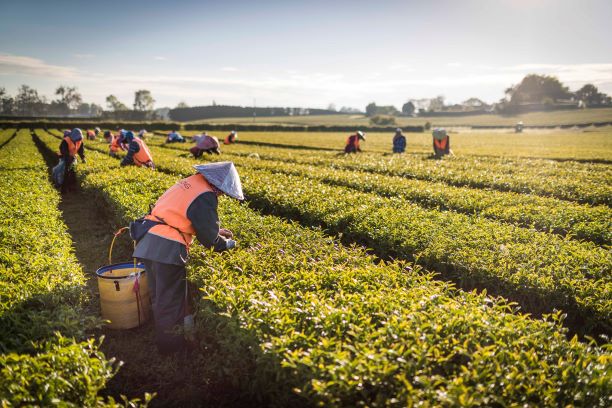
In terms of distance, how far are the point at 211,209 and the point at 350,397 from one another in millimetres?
2887

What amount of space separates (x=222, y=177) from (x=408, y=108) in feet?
624

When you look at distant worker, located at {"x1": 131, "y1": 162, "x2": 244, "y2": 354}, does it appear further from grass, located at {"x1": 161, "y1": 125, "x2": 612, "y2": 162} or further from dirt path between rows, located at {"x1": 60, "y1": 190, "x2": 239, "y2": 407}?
grass, located at {"x1": 161, "y1": 125, "x2": 612, "y2": 162}

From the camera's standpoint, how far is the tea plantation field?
3.09 m

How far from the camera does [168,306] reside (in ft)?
16.7

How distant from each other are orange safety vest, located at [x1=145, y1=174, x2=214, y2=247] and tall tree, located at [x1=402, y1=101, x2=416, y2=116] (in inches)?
7373

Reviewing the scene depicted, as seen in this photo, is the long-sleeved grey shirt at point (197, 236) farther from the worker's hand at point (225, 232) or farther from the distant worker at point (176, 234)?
the worker's hand at point (225, 232)

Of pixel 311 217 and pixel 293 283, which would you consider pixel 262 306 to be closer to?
pixel 293 283

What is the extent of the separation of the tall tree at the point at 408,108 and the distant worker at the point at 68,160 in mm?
179690

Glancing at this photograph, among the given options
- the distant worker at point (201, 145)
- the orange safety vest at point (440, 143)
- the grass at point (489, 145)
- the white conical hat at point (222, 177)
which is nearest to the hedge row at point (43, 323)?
the white conical hat at point (222, 177)

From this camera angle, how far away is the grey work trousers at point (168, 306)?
505 cm

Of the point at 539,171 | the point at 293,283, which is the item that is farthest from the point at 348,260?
the point at 539,171

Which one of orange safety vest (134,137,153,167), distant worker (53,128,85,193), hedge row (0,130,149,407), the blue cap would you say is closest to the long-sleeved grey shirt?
hedge row (0,130,149,407)

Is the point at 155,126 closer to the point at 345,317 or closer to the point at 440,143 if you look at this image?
the point at 440,143

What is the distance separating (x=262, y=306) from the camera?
4039 mm
